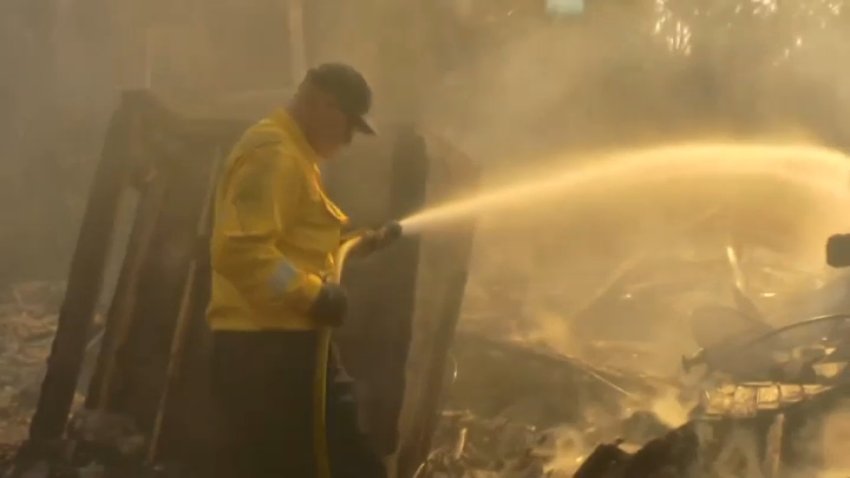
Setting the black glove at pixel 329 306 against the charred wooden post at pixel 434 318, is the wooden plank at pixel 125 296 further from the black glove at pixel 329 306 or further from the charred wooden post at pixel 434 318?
the black glove at pixel 329 306

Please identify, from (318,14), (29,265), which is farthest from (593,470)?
(29,265)

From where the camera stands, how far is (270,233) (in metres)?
2.99

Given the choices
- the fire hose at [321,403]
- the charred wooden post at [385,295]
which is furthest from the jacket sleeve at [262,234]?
the charred wooden post at [385,295]

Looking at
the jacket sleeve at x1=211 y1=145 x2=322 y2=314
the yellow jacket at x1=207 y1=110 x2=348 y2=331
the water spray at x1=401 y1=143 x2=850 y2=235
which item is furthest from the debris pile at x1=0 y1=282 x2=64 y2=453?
the water spray at x1=401 y1=143 x2=850 y2=235

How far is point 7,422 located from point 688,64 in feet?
33.1

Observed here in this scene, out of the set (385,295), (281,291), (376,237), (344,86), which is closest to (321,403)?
(281,291)

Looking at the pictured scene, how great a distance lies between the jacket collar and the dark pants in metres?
0.60

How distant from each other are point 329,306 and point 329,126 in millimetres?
627

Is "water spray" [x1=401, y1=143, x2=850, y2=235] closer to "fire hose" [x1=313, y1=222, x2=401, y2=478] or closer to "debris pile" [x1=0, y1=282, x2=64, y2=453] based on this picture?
"debris pile" [x1=0, y1=282, x2=64, y2=453]

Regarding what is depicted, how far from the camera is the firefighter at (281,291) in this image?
302 centimetres

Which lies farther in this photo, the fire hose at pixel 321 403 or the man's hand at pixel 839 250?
the man's hand at pixel 839 250

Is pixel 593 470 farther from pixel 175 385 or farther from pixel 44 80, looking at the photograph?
pixel 44 80

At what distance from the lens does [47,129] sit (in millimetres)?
11617

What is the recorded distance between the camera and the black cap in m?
3.25
